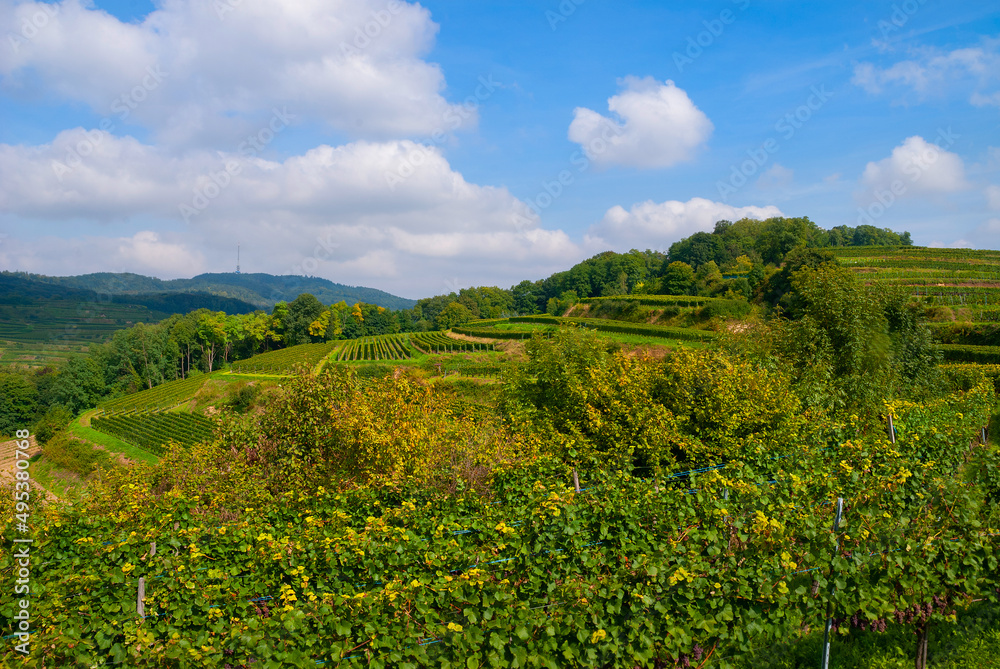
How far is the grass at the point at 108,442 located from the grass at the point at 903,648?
47.6 meters

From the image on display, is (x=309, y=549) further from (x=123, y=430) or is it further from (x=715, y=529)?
(x=123, y=430)

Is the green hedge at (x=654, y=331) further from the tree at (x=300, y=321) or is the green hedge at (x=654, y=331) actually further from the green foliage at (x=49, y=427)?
the tree at (x=300, y=321)

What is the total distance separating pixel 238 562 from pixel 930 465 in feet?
27.2

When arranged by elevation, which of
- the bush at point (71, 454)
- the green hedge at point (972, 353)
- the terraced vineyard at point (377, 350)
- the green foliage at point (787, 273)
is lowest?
the bush at point (71, 454)

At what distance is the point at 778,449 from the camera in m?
10.3

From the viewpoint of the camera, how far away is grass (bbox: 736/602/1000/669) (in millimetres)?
5207

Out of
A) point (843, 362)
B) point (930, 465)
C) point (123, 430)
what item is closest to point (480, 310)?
point (123, 430)

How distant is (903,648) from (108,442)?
59.5 m

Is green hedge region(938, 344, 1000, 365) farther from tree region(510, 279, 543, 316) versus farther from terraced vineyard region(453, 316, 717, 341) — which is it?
tree region(510, 279, 543, 316)

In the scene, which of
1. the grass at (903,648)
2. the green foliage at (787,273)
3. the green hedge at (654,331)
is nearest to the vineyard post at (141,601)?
the grass at (903,648)

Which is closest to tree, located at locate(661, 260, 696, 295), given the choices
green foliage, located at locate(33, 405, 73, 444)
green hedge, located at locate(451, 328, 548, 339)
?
green hedge, located at locate(451, 328, 548, 339)

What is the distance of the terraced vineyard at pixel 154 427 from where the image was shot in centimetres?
4509

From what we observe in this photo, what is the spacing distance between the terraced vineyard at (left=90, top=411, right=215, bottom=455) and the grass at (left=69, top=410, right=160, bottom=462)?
54 centimetres

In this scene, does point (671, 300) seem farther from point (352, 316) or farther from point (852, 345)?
point (352, 316)
